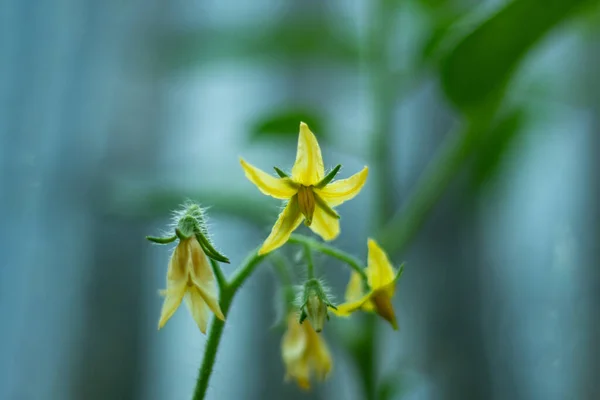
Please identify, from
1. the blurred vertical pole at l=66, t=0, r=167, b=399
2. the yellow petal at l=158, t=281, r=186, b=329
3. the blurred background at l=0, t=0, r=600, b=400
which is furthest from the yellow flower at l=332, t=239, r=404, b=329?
the blurred vertical pole at l=66, t=0, r=167, b=399

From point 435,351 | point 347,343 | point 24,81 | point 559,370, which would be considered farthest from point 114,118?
point 559,370

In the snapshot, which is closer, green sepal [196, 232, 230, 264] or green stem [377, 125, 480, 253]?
green sepal [196, 232, 230, 264]

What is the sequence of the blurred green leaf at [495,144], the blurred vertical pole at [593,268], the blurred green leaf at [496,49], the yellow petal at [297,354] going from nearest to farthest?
the yellow petal at [297,354] → the blurred green leaf at [496,49] → the blurred green leaf at [495,144] → the blurred vertical pole at [593,268]

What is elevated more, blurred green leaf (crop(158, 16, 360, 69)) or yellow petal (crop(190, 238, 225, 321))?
blurred green leaf (crop(158, 16, 360, 69))

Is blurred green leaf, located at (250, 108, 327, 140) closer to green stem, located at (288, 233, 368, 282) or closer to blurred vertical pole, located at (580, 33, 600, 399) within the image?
green stem, located at (288, 233, 368, 282)

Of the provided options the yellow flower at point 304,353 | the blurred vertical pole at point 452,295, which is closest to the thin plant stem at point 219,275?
the yellow flower at point 304,353

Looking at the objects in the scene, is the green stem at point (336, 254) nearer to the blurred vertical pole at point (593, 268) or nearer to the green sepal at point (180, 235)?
the green sepal at point (180, 235)

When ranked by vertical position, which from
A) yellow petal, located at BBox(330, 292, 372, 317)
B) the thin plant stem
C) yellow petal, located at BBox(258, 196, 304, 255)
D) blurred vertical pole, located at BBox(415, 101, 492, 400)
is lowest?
yellow petal, located at BBox(330, 292, 372, 317)

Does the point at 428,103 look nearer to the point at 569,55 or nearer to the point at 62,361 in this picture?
the point at 569,55
